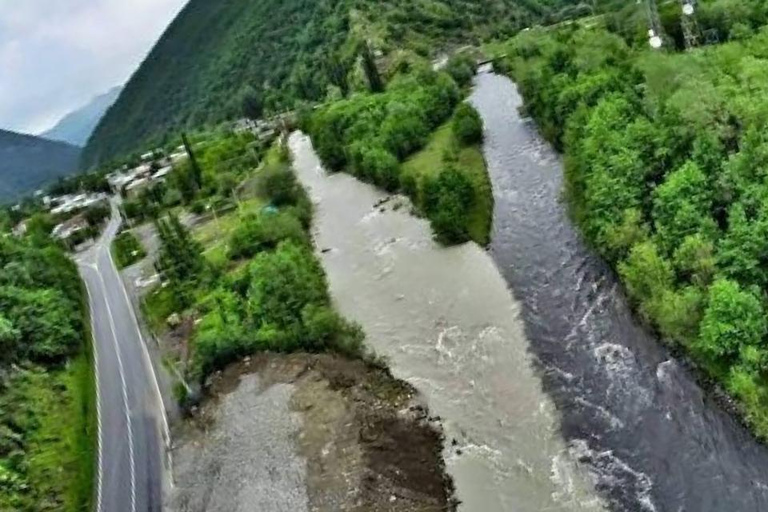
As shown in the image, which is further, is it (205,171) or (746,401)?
(205,171)

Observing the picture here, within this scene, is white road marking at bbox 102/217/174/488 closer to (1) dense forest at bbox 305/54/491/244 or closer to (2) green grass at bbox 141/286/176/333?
(2) green grass at bbox 141/286/176/333

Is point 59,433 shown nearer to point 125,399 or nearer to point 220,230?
point 125,399

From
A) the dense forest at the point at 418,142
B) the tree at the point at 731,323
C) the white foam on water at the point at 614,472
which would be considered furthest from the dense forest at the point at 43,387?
the tree at the point at 731,323

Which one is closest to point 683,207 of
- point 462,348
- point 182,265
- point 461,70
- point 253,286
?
point 462,348

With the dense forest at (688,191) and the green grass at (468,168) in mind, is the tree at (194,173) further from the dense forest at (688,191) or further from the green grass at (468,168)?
the dense forest at (688,191)

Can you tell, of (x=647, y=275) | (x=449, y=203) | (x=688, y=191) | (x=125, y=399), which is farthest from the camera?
(x=449, y=203)

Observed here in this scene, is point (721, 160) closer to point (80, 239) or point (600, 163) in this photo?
point (600, 163)

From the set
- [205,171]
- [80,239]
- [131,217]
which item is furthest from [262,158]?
[80,239]
